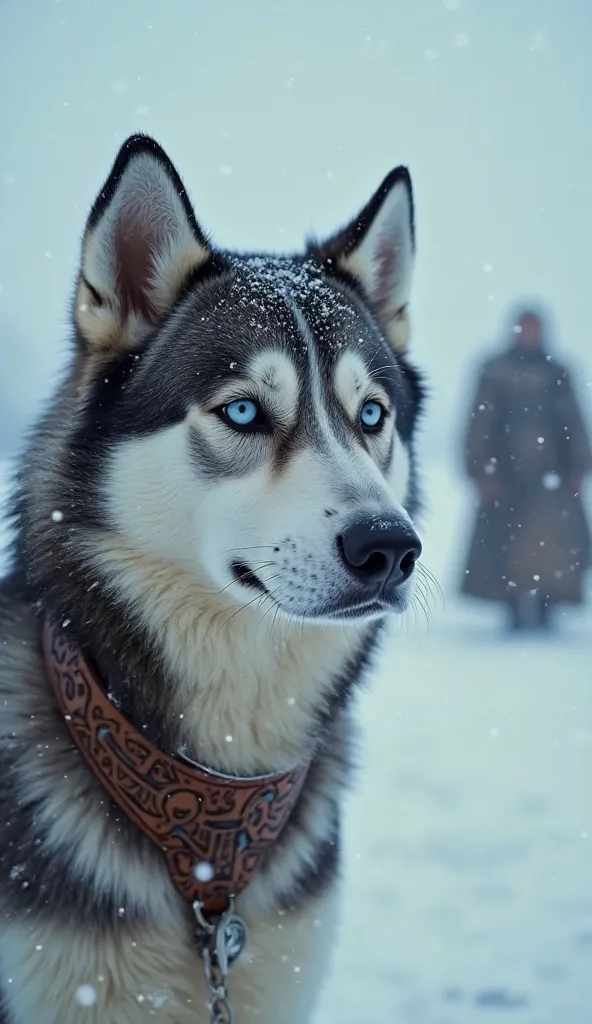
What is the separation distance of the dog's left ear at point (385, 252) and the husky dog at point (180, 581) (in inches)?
10.4

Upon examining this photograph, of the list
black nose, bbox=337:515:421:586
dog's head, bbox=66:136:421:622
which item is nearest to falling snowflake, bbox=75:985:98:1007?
dog's head, bbox=66:136:421:622

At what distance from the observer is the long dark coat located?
23.0ft

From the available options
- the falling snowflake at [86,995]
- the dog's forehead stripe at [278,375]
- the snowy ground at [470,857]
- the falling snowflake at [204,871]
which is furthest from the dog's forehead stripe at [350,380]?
the falling snowflake at [86,995]

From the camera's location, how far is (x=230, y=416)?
1.81m

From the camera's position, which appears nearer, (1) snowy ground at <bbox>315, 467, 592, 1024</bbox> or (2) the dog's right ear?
(2) the dog's right ear

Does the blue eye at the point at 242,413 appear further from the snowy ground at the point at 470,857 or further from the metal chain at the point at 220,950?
the metal chain at the point at 220,950

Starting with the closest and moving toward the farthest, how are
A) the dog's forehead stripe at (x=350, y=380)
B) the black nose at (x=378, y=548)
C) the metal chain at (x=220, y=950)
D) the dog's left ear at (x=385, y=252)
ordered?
the black nose at (x=378, y=548), the metal chain at (x=220, y=950), the dog's forehead stripe at (x=350, y=380), the dog's left ear at (x=385, y=252)

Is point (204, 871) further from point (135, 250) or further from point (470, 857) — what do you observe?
point (470, 857)

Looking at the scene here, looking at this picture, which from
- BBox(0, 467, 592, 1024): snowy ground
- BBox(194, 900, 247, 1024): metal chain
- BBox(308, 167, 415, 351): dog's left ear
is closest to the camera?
BBox(194, 900, 247, 1024): metal chain

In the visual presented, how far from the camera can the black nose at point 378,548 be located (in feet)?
5.00

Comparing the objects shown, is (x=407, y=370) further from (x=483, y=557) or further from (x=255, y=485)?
(x=483, y=557)

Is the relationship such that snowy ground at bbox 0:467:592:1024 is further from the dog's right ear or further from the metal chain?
the dog's right ear

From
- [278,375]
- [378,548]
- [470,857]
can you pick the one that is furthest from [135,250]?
[470,857]

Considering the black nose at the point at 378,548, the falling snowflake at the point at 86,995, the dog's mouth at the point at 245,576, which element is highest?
the black nose at the point at 378,548
